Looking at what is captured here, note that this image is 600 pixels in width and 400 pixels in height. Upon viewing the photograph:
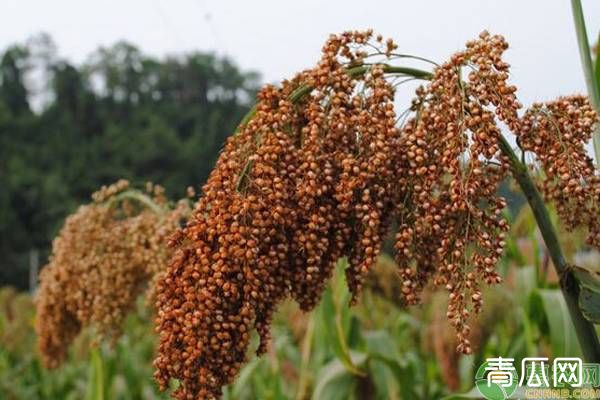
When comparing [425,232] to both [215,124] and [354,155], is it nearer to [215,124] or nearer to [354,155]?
[354,155]

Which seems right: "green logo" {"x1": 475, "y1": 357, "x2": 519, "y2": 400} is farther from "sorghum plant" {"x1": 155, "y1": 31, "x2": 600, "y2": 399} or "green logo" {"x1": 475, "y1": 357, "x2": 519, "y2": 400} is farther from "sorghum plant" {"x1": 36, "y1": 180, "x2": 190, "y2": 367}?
"sorghum plant" {"x1": 36, "y1": 180, "x2": 190, "y2": 367}

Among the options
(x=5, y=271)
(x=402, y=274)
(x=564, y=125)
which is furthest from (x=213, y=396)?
(x=5, y=271)

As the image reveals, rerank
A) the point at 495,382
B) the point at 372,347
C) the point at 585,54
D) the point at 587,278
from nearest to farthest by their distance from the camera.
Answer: the point at 587,278
the point at 585,54
the point at 495,382
the point at 372,347

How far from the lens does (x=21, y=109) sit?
7719 cm

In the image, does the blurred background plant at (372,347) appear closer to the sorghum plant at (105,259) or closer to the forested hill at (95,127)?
the sorghum plant at (105,259)

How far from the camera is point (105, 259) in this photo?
10.1 feet

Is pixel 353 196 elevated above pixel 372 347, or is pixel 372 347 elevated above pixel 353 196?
pixel 353 196

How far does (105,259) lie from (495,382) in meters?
1.44

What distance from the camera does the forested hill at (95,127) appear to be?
64.1m

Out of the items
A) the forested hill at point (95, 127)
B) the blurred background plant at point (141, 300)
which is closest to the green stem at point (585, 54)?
the blurred background plant at point (141, 300)

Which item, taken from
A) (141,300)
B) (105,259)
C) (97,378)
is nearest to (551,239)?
(105,259)

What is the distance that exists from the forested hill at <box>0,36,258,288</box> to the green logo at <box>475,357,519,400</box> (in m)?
57.7

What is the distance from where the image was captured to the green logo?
2.21 metres

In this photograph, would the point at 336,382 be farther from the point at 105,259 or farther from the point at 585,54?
the point at 585,54
